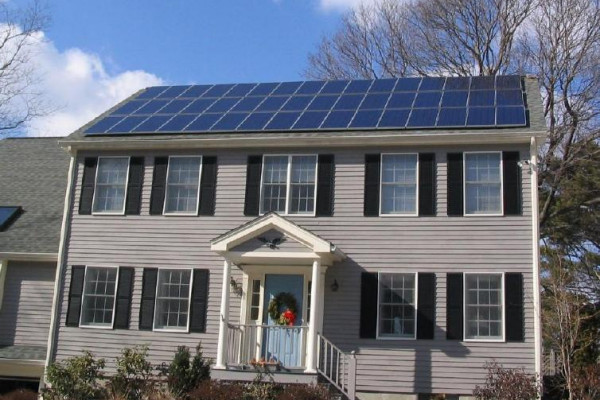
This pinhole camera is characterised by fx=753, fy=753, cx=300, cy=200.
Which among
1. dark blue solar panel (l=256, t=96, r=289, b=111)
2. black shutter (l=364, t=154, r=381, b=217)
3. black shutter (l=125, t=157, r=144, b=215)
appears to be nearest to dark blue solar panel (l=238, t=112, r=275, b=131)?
dark blue solar panel (l=256, t=96, r=289, b=111)

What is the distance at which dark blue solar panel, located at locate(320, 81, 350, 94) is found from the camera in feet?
66.4

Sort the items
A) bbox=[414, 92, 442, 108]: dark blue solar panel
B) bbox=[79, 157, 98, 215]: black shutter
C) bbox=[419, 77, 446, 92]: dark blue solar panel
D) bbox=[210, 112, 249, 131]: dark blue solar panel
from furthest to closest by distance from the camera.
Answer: bbox=[419, 77, 446, 92]: dark blue solar panel → bbox=[79, 157, 98, 215]: black shutter → bbox=[210, 112, 249, 131]: dark blue solar panel → bbox=[414, 92, 442, 108]: dark blue solar panel

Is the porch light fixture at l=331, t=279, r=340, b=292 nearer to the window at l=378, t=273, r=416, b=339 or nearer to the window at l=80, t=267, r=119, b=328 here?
the window at l=378, t=273, r=416, b=339

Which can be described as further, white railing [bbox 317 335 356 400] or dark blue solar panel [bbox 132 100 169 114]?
dark blue solar panel [bbox 132 100 169 114]

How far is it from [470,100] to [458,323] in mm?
5570

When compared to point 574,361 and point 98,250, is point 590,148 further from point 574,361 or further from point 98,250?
point 98,250

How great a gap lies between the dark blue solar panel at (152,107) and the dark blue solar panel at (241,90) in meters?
1.81

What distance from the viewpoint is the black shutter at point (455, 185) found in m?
16.5

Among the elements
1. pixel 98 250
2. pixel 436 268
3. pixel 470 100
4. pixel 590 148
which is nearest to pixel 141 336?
pixel 98 250

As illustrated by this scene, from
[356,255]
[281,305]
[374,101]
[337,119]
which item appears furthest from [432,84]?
[281,305]

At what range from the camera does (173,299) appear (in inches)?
693

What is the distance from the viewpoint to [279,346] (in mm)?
16344

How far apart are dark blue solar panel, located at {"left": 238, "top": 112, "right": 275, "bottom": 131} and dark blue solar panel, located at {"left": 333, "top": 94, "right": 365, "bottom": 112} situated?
5.66 ft

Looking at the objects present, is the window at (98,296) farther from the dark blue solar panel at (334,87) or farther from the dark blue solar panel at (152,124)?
the dark blue solar panel at (334,87)
